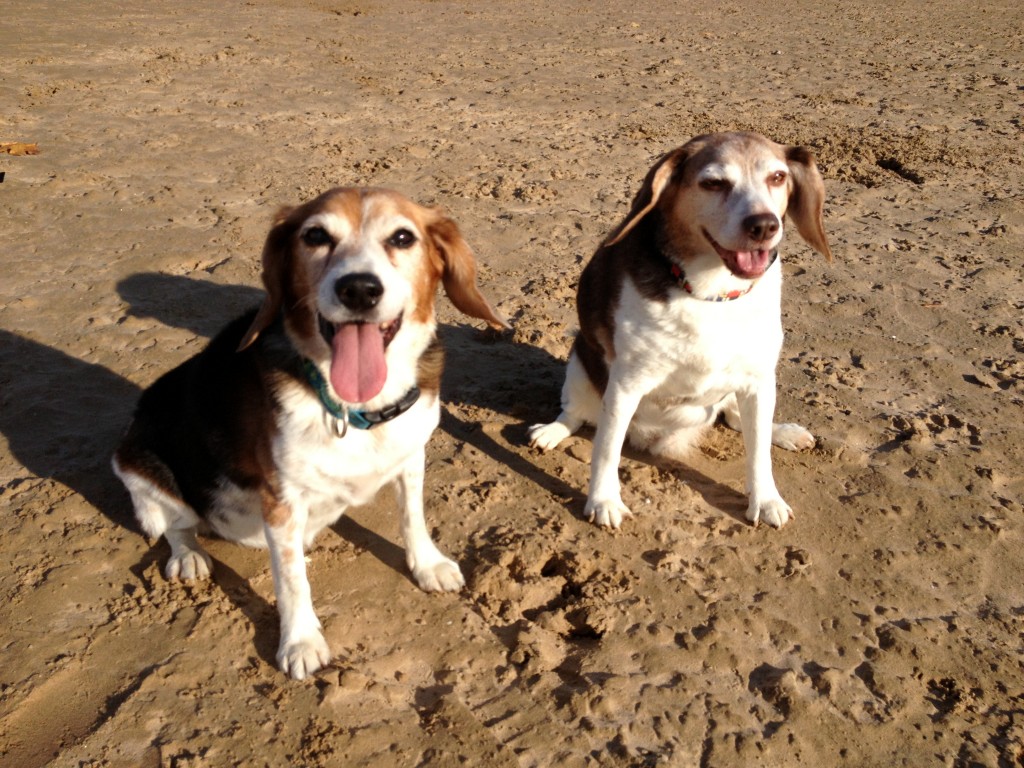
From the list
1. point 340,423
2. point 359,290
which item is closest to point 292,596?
point 340,423

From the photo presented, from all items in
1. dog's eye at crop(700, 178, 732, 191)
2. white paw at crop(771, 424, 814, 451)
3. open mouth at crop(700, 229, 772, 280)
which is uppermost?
dog's eye at crop(700, 178, 732, 191)

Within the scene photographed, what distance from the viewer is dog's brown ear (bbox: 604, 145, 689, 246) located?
3576 mm

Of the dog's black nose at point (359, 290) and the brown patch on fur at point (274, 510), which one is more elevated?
the dog's black nose at point (359, 290)

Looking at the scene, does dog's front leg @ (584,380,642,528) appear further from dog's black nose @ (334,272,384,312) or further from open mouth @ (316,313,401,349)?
dog's black nose @ (334,272,384,312)

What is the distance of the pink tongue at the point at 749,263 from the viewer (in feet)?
11.2

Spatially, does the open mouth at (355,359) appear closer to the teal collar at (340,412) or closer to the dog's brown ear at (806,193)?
the teal collar at (340,412)

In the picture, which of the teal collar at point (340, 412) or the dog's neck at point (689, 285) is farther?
the dog's neck at point (689, 285)

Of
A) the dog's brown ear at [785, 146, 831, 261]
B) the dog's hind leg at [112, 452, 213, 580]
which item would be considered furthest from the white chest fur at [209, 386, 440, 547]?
the dog's brown ear at [785, 146, 831, 261]

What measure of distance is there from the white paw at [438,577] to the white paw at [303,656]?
0.52 meters

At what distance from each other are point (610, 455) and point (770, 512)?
31.6 inches

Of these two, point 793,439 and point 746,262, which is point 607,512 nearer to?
point 793,439

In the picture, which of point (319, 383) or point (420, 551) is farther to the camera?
point (420, 551)

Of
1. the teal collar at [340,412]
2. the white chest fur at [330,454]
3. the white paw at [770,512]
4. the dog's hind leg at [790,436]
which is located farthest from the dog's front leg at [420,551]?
the dog's hind leg at [790,436]

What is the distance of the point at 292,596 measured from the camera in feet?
10.5
